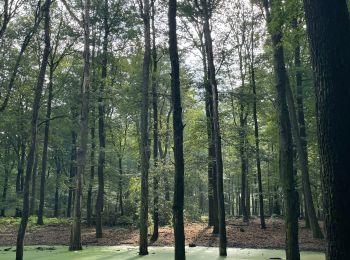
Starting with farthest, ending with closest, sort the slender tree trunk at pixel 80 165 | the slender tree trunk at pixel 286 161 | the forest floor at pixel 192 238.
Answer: the forest floor at pixel 192 238
the slender tree trunk at pixel 80 165
the slender tree trunk at pixel 286 161

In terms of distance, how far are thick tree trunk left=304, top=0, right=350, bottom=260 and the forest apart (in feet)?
0.03

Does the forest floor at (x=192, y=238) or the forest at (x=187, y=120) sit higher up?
the forest at (x=187, y=120)

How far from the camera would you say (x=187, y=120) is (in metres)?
28.0

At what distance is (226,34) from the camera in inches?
787

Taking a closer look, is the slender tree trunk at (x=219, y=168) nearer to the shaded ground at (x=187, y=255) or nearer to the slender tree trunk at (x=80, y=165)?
the shaded ground at (x=187, y=255)

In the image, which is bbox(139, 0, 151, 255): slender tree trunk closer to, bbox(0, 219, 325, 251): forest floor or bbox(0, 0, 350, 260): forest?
bbox(0, 0, 350, 260): forest

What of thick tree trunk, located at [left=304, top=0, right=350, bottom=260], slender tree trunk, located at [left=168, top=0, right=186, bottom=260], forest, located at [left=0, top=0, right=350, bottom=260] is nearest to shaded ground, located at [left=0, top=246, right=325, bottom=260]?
forest, located at [left=0, top=0, right=350, bottom=260]

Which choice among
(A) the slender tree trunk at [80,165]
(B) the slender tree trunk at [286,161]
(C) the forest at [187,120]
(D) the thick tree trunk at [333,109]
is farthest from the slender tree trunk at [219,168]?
(D) the thick tree trunk at [333,109]

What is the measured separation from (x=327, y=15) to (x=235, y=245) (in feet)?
37.0

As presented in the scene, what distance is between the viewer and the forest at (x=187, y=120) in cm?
374

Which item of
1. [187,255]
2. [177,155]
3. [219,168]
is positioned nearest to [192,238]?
[187,255]

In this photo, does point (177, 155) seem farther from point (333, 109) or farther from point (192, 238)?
point (192, 238)

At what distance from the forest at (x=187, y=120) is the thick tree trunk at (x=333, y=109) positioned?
1 cm

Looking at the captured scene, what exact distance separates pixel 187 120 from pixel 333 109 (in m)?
24.4
